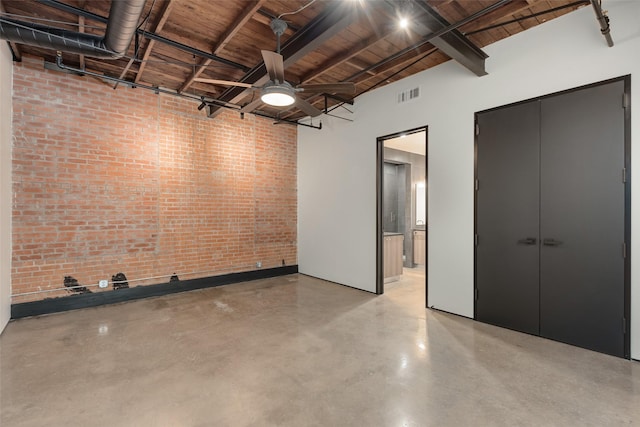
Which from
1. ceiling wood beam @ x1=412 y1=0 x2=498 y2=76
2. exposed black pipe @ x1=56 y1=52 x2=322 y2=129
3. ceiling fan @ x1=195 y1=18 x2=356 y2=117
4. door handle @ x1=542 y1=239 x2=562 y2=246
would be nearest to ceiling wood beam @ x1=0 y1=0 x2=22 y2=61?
exposed black pipe @ x1=56 y1=52 x2=322 y2=129

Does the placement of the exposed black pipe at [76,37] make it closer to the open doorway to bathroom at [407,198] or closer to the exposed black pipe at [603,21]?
the exposed black pipe at [603,21]

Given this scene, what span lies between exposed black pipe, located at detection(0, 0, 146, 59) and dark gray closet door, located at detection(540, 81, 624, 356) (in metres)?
4.39

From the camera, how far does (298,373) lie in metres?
2.66

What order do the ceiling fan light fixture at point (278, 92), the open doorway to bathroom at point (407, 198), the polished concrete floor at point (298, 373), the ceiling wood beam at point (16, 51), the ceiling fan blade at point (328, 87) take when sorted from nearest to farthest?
1. the polished concrete floor at point (298, 373)
2. the ceiling fan light fixture at point (278, 92)
3. the ceiling fan blade at point (328, 87)
4. the ceiling wood beam at point (16, 51)
5. the open doorway to bathroom at point (407, 198)

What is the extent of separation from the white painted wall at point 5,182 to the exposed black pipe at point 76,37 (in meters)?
0.95

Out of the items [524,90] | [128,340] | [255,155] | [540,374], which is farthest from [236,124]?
[540,374]

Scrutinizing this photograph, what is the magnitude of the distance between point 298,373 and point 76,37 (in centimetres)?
400

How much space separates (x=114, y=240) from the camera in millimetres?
4715

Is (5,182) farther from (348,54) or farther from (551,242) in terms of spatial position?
(551,242)

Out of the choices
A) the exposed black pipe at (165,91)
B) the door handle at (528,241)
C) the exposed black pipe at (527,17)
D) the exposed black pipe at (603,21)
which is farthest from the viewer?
the exposed black pipe at (165,91)

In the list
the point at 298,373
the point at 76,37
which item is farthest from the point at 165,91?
the point at 298,373

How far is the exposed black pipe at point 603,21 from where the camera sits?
2.52 meters

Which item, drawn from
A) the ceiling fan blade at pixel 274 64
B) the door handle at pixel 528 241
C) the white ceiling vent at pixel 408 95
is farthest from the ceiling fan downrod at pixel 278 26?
the door handle at pixel 528 241

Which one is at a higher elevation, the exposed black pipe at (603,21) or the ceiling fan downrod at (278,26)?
the ceiling fan downrod at (278,26)
